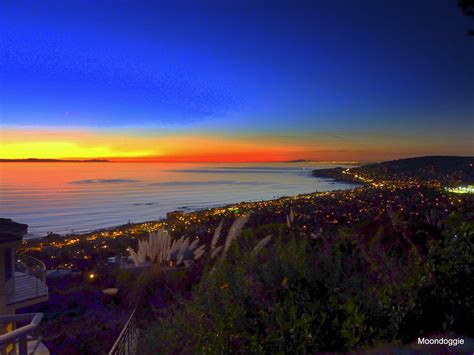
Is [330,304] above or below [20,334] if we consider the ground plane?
above

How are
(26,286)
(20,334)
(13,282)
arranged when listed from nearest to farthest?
(20,334)
(13,282)
(26,286)

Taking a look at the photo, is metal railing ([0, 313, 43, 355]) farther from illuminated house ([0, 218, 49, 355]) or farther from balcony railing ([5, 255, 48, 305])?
balcony railing ([5, 255, 48, 305])

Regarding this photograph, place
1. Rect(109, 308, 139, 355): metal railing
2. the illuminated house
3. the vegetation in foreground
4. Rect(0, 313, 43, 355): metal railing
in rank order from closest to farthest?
the vegetation in foreground
Rect(0, 313, 43, 355): metal railing
Rect(109, 308, 139, 355): metal railing
the illuminated house

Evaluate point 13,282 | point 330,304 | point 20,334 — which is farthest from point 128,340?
point 13,282

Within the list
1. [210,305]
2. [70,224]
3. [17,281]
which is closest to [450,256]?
[210,305]

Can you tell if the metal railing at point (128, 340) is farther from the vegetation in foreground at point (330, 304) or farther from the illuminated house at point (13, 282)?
the illuminated house at point (13, 282)

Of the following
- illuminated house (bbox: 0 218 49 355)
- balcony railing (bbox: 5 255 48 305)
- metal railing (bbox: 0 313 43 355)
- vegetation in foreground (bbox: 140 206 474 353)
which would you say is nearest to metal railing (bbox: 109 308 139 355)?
vegetation in foreground (bbox: 140 206 474 353)

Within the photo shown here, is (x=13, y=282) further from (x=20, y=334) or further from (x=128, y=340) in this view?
(x=20, y=334)

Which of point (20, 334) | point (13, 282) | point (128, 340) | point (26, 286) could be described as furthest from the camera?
point (26, 286)

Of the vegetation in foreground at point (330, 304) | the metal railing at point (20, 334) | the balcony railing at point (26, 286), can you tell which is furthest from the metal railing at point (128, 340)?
the balcony railing at point (26, 286)
